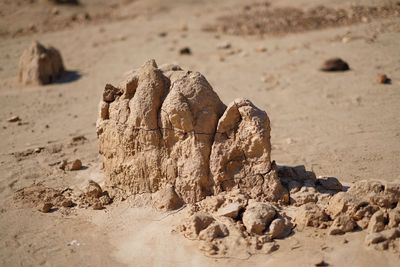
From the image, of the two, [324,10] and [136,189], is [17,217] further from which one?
[324,10]

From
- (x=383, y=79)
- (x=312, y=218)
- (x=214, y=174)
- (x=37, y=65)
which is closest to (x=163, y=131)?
(x=214, y=174)

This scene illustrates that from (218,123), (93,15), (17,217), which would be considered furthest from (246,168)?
(93,15)

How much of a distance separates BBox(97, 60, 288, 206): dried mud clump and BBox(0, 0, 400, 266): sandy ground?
1.39 feet

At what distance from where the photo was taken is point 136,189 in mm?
6816

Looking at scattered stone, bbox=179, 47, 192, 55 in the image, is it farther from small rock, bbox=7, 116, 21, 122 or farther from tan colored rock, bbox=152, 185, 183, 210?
tan colored rock, bbox=152, 185, 183, 210

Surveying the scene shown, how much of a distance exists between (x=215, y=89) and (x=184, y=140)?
5.54m

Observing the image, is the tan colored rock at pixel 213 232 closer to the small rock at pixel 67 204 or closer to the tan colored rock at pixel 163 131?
the tan colored rock at pixel 163 131

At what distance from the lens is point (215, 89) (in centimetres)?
1196

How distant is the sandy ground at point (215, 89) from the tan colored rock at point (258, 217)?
0.32m

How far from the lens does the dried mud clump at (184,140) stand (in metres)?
6.34

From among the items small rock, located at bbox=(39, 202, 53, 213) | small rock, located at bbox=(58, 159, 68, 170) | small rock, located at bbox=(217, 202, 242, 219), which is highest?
small rock, located at bbox=(217, 202, 242, 219)

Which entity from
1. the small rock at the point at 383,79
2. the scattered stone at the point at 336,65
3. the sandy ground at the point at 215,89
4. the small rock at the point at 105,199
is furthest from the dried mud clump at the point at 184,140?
the scattered stone at the point at 336,65

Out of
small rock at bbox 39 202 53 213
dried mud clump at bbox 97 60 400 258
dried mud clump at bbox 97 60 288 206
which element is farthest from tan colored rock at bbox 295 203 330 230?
small rock at bbox 39 202 53 213

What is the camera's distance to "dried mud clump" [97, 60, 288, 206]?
20.8 ft
